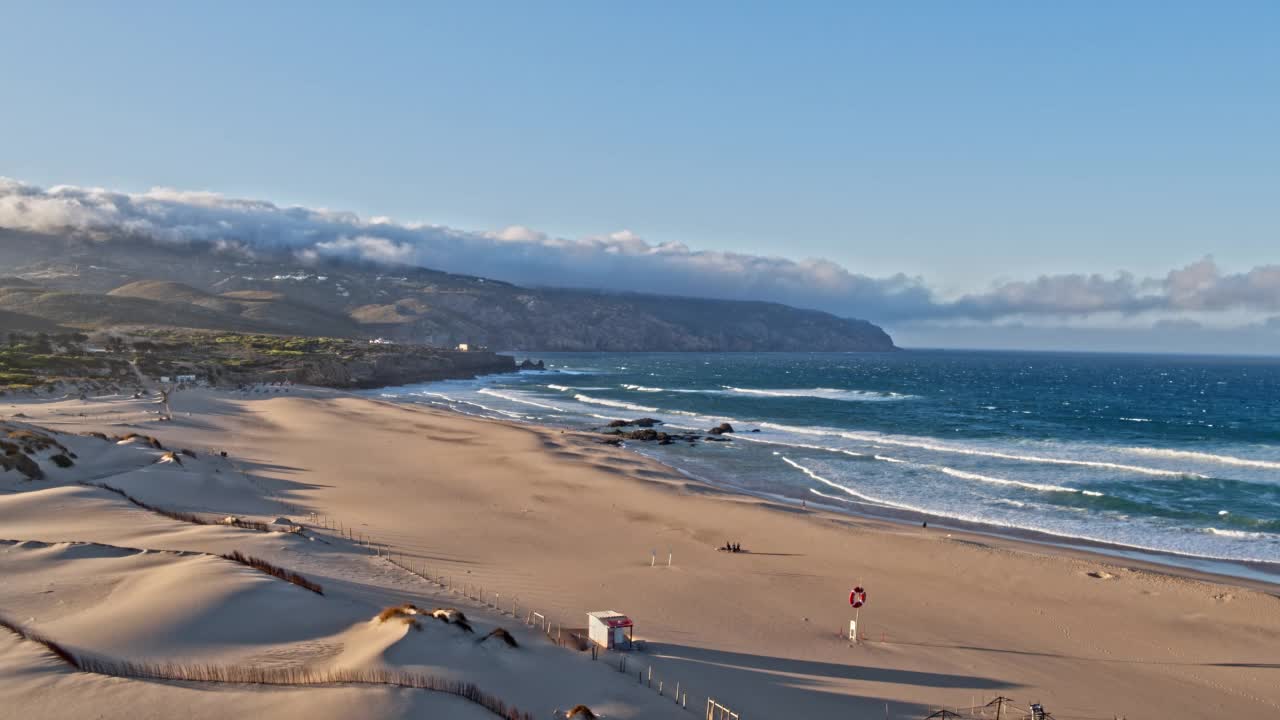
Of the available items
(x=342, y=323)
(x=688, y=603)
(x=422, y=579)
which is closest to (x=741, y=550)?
(x=688, y=603)

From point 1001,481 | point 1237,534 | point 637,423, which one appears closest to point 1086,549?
point 1237,534

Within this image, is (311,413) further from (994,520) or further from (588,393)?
(994,520)

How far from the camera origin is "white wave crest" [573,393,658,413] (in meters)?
70.8

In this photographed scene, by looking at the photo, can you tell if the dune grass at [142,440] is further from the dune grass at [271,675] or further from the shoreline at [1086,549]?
the shoreline at [1086,549]

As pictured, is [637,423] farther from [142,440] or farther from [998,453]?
[142,440]

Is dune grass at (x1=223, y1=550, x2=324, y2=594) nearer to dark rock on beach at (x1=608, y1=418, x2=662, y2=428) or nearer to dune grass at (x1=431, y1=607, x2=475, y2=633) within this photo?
dune grass at (x1=431, y1=607, x2=475, y2=633)

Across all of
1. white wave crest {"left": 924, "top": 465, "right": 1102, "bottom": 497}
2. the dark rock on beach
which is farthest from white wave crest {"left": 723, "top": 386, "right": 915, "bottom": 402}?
white wave crest {"left": 924, "top": 465, "right": 1102, "bottom": 497}

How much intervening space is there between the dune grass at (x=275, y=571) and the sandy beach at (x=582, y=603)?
380 mm

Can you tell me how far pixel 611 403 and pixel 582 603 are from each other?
5934cm

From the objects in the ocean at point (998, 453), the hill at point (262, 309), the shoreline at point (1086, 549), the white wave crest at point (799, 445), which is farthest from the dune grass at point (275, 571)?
the hill at point (262, 309)

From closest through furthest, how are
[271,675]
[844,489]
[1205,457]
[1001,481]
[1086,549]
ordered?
1. [271,675]
2. [1086,549]
3. [844,489]
4. [1001,481]
5. [1205,457]

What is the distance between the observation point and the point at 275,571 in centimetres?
1485

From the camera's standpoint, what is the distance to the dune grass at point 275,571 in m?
14.1

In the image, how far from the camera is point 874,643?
16016 mm
